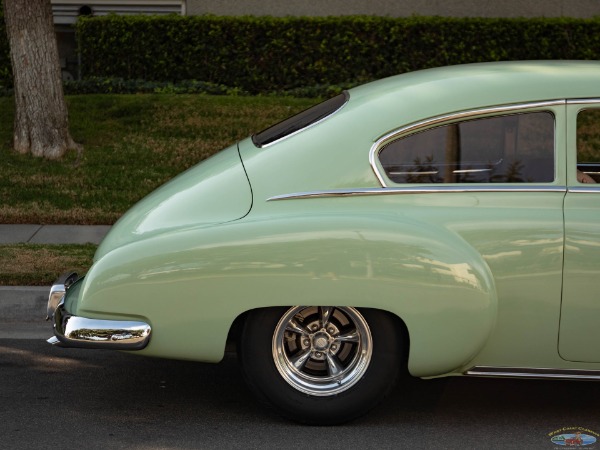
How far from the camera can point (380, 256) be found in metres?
5.06

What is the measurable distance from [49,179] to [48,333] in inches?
162

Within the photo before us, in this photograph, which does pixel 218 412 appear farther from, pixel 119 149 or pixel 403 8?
pixel 403 8

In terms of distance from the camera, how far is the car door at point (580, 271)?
5.09 meters

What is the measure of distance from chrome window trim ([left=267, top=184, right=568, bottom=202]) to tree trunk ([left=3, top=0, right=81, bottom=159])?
6.71m

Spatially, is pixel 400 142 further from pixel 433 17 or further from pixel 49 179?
pixel 433 17

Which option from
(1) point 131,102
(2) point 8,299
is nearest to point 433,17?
(1) point 131,102

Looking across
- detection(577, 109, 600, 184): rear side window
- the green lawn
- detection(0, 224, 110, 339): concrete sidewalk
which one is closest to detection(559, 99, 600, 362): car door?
detection(577, 109, 600, 184): rear side window

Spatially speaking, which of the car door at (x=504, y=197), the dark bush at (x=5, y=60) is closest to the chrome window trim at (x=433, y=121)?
the car door at (x=504, y=197)

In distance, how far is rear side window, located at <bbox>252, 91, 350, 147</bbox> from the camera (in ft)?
18.2

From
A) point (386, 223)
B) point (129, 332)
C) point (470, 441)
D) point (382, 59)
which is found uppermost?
point (382, 59)

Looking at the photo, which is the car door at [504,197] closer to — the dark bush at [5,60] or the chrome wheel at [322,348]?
the chrome wheel at [322,348]

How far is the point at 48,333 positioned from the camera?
7.08 m

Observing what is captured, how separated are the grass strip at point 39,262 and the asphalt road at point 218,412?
1190mm

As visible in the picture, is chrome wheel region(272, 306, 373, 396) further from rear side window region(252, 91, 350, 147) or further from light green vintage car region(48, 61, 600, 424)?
rear side window region(252, 91, 350, 147)
